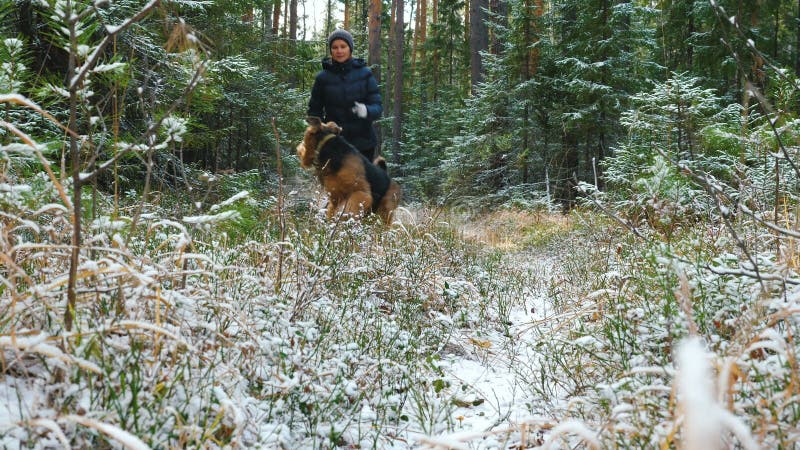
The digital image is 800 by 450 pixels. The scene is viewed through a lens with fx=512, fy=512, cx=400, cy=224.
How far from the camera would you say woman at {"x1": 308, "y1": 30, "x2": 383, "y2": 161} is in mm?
6703

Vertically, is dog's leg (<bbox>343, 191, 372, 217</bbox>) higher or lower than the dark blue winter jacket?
lower

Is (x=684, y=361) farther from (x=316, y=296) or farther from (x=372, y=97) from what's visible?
(x=372, y=97)

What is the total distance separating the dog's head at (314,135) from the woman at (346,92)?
662mm

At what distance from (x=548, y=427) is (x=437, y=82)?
28.6 m

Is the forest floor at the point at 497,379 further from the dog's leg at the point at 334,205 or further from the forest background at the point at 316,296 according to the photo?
the dog's leg at the point at 334,205

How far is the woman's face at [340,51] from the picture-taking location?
6.67 metres

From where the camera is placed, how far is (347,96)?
680 cm

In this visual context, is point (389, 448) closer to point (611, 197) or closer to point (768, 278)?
point (768, 278)

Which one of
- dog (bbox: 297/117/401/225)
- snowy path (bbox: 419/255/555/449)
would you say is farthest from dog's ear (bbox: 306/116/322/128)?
snowy path (bbox: 419/255/555/449)

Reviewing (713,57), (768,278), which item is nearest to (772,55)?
(713,57)

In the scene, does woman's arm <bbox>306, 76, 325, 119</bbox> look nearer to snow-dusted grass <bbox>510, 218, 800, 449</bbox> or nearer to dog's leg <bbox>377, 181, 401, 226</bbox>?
dog's leg <bbox>377, 181, 401, 226</bbox>

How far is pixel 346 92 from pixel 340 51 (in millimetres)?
520

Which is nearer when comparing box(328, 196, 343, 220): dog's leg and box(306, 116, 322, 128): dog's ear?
box(306, 116, 322, 128): dog's ear

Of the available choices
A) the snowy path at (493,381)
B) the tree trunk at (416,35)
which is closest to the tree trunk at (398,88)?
the tree trunk at (416,35)
